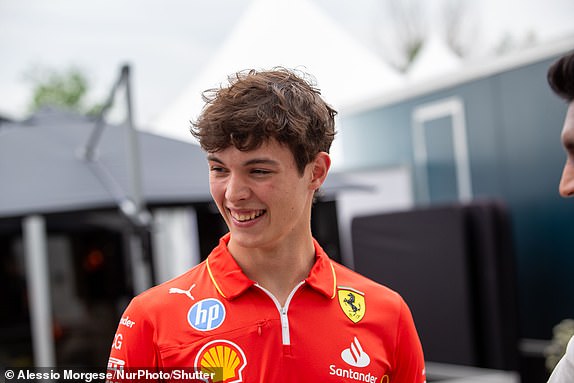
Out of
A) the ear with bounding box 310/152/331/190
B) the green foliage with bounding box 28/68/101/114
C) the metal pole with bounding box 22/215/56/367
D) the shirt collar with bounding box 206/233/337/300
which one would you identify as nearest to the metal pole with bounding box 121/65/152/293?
the metal pole with bounding box 22/215/56/367

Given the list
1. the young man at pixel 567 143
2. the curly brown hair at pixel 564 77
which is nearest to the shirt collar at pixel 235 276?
the young man at pixel 567 143

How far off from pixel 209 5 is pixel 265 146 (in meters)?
8.36

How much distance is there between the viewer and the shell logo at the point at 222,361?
1.43 meters

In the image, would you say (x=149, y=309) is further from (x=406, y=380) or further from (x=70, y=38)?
(x=70, y=38)

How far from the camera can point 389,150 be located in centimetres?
661

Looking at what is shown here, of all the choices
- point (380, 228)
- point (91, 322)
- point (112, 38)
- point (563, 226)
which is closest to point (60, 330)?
point (91, 322)

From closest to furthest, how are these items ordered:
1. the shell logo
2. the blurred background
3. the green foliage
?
the shell logo < the blurred background < the green foliage

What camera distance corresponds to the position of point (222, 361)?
1439mm

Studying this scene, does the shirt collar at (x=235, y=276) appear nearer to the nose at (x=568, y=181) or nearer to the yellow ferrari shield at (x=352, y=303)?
→ the yellow ferrari shield at (x=352, y=303)

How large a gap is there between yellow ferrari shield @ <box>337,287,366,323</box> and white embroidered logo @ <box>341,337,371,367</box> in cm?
7

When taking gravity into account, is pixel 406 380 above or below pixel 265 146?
below

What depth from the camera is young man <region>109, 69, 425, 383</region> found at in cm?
145

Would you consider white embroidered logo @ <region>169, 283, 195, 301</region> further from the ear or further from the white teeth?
the ear

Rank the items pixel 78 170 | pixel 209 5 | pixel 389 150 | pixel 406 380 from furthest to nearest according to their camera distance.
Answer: pixel 209 5 → pixel 389 150 → pixel 78 170 → pixel 406 380
